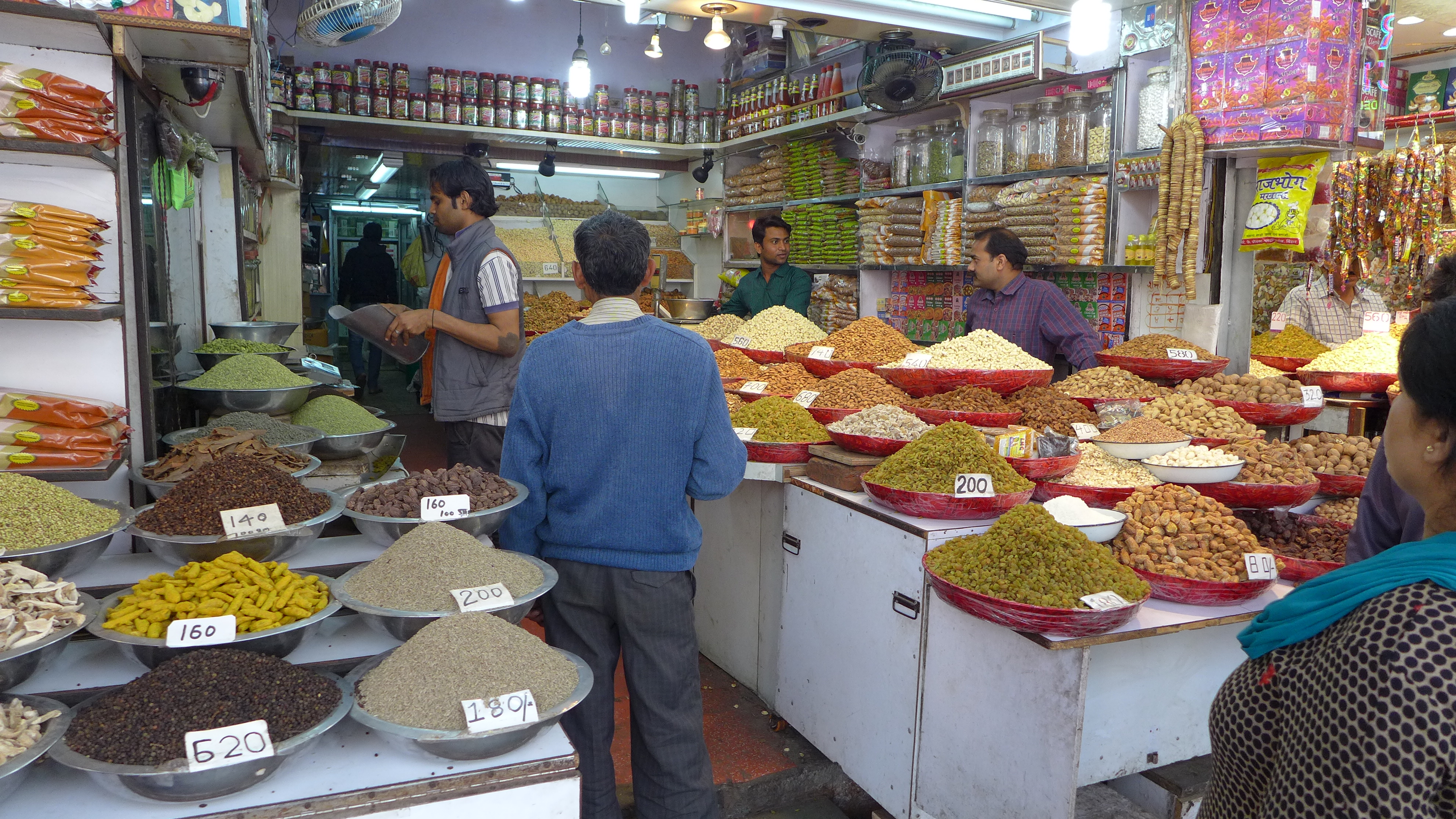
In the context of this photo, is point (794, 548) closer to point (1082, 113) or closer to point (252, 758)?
point (252, 758)

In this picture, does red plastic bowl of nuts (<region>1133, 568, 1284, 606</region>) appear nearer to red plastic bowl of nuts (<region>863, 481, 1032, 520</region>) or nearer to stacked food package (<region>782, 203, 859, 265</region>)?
red plastic bowl of nuts (<region>863, 481, 1032, 520</region>)

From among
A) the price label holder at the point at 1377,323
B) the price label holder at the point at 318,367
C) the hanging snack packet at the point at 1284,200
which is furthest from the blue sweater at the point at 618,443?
the price label holder at the point at 1377,323

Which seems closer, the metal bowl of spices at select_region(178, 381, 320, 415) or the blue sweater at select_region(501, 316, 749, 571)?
the blue sweater at select_region(501, 316, 749, 571)

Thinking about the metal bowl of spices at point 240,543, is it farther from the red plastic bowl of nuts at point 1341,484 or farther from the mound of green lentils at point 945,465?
the red plastic bowl of nuts at point 1341,484

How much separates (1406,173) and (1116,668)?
12.0ft

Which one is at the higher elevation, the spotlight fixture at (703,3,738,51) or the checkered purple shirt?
the spotlight fixture at (703,3,738,51)

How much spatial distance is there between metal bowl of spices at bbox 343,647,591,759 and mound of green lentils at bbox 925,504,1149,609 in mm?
980

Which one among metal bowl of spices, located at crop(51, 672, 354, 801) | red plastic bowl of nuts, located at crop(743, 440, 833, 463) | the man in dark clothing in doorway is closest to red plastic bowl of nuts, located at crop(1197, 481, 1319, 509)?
red plastic bowl of nuts, located at crop(743, 440, 833, 463)

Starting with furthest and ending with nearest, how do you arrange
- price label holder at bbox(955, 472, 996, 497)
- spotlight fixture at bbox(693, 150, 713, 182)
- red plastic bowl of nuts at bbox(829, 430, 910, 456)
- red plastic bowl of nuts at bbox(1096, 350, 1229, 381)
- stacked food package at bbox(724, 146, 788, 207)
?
spotlight fixture at bbox(693, 150, 713, 182), stacked food package at bbox(724, 146, 788, 207), red plastic bowl of nuts at bbox(1096, 350, 1229, 381), red plastic bowl of nuts at bbox(829, 430, 910, 456), price label holder at bbox(955, 472, 996, 497)

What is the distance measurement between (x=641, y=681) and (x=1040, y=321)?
270 cm

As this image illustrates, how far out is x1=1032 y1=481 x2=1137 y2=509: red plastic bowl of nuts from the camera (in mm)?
2473

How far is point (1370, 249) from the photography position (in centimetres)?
461

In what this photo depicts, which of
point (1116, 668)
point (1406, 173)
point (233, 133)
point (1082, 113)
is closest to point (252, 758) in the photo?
point (1116, 668)

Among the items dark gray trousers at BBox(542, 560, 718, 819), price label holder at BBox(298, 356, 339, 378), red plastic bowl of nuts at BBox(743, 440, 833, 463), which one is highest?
price label holder at BBox(298, 356, 339, 378)
